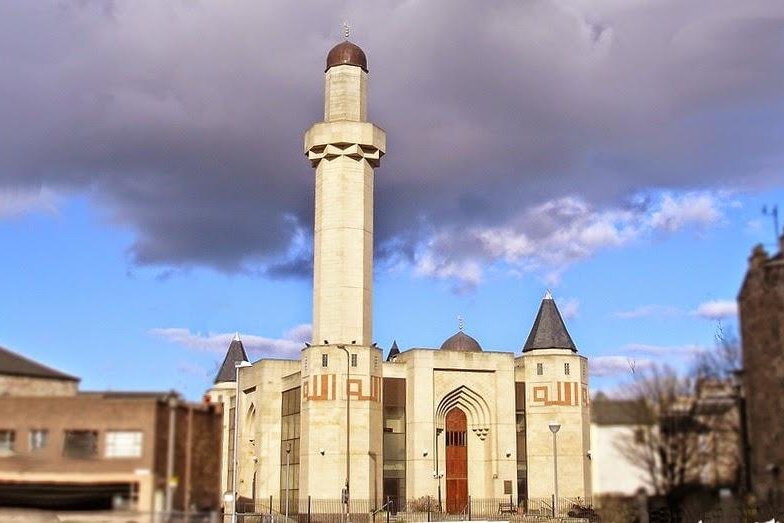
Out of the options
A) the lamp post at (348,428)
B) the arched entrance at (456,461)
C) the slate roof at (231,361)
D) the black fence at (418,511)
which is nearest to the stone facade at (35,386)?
the black fence at (418,511)

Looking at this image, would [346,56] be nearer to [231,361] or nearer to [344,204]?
[344,204]

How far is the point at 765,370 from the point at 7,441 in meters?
12.9

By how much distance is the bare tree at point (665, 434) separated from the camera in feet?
49.2

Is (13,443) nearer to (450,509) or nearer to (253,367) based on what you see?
(450,509)

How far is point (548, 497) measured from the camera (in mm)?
76750

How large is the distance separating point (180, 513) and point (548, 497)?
63791 mm

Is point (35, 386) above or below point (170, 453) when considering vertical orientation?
above

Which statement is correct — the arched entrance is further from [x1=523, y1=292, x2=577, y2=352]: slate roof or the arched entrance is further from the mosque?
[x1=523, y1=292, x2=577, y2=352]: slate roof

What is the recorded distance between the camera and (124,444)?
16.3 metres

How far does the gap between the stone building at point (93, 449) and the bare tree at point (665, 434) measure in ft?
25.9

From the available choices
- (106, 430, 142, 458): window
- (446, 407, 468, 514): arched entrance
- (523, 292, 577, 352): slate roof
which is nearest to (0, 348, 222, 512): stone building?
(106, 430, 142, 458): window

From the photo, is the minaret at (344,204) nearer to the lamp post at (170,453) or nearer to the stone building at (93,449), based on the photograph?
the stone building at (93,449)

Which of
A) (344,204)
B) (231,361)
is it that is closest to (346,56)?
(344,204)

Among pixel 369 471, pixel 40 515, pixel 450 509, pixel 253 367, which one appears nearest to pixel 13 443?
pixel 40 515
